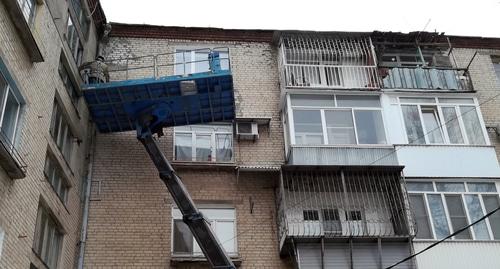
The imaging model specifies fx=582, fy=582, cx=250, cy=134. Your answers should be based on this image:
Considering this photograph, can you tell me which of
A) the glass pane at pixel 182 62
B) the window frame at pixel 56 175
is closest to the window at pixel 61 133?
the window frame at pixel 56 175

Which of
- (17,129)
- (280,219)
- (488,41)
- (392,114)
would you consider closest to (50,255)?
(17,129)

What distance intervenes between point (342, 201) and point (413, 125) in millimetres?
3196

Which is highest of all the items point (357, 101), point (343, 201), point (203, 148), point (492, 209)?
point (357, 101)

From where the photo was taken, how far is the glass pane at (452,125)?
16203mm

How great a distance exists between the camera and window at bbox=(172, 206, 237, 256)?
47.8 feet

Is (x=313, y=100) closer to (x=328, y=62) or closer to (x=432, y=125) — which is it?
(x=328, y=62)

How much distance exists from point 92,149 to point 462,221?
9762 millimetres

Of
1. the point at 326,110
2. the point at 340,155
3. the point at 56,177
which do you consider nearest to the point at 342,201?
the point at 340,155

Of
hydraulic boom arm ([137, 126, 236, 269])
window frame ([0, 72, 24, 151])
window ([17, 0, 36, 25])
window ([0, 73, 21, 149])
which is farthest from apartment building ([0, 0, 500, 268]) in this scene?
hydraulic boom arm ([137, 126, 236, 269])

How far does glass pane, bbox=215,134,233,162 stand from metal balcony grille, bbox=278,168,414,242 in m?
2.02

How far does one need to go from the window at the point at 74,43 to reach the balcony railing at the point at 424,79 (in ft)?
27.9

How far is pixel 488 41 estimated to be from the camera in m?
19.4

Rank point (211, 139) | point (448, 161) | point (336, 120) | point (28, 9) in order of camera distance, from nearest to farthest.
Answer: point (28, 9) → point (448, 161) → point (336, 120) → point (211, 139)

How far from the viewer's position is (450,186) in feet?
49.9
